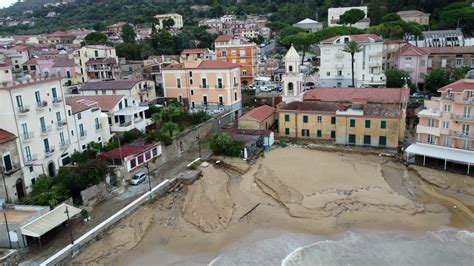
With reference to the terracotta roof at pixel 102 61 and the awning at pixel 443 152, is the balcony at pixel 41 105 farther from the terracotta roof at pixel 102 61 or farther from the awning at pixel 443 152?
the terracotta roof at pixel 102 61

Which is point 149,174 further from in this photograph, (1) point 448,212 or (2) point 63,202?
(1) point 448,212

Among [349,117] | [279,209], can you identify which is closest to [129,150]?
[279,209]

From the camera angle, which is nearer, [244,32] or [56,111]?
[56,111]

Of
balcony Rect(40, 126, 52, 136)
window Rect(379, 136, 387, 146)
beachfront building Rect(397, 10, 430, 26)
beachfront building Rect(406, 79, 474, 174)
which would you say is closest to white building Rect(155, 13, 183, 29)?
beachfront building Rect(397, 10, 430, 26)

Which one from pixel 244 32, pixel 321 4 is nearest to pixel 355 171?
pixel 244 32

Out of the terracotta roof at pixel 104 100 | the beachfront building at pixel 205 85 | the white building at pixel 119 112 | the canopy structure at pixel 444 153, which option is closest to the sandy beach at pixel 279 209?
the canopy structure at pixel 444 153

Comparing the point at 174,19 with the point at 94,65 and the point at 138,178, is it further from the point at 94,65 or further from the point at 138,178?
the point at 138,178
